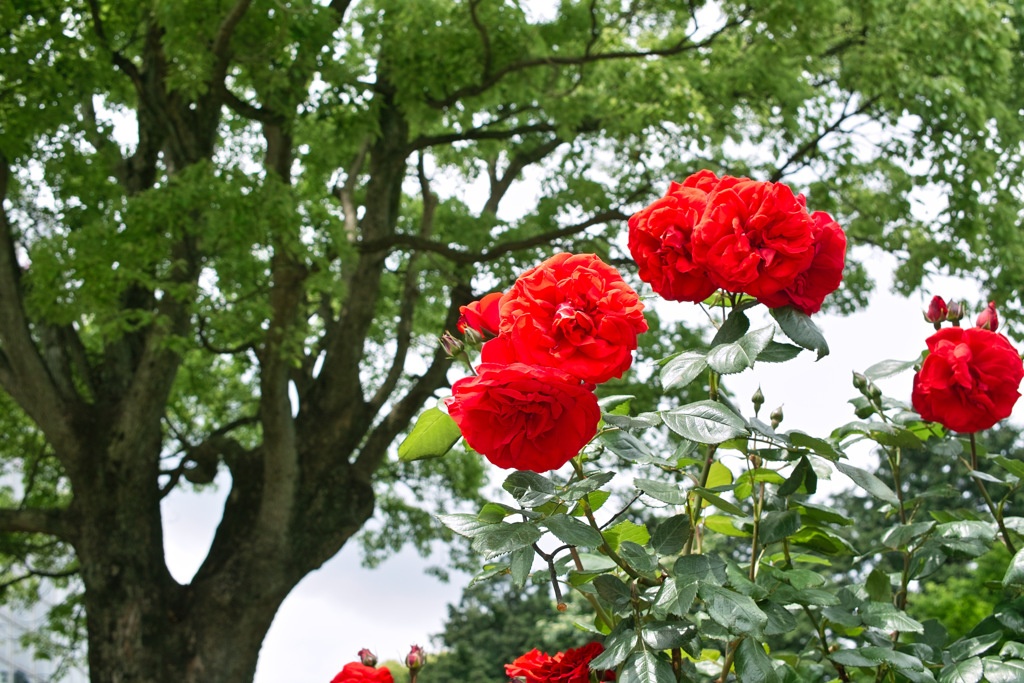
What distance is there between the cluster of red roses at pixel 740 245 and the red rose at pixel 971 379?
12.1 inches

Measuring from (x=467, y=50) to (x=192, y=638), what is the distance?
5650 millimetres

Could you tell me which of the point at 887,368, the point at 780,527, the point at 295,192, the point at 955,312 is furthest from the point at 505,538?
the point at 295,192

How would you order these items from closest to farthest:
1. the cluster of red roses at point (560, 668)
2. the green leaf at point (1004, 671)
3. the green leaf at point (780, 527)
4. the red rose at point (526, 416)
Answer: the red rose at point (526, 416), the green leaf at point (1004, 671), the cluster of red roses at point (560, 668), the green leaf at point (780, 527)

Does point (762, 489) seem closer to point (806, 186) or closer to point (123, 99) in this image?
point (806, 186)

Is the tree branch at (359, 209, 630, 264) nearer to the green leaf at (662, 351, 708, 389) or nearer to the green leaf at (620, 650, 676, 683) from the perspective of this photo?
the green leaf at (662, 351, 708, 389)

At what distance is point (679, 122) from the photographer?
7121 mm

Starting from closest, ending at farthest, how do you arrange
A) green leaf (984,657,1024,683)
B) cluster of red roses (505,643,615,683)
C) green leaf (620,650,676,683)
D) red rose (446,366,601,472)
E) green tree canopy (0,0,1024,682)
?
red rose (446,366,601,472), green leaf (620,650,676,683), green leaf (984,657,1024,683), cluster of red roses (505,643,615,683), green tree canopy (0,0,1024,682)

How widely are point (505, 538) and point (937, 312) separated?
3.48 ft

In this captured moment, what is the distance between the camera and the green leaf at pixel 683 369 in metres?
1.32

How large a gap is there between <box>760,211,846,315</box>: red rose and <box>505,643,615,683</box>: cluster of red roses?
0.67 meters

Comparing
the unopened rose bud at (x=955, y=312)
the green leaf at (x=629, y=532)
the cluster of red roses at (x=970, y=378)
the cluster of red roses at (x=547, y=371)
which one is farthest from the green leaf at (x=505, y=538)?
the unopened rose bud at (x=955, y=312)

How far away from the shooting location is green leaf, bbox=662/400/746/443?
1.16 meters

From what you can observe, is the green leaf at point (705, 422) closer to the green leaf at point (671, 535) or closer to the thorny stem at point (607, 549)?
the thorny stem at point (607, 549)

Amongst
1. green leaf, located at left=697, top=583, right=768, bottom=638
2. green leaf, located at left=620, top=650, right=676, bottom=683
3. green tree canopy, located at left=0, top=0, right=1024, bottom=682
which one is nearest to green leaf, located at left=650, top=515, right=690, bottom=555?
green leaf, located at left=697, top=583, right=768, bottom=638
